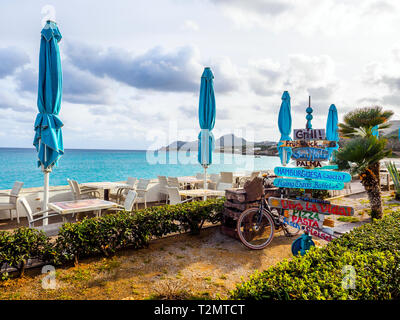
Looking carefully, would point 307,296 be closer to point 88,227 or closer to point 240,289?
point 240,289

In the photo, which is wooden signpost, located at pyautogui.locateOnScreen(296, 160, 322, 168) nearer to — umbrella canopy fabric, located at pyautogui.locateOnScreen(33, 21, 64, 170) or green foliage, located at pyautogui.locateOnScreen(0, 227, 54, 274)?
green foliage, located at pyautogui.locateOnScreen(0, 227, 54, 274)

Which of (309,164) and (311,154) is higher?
(311,154)

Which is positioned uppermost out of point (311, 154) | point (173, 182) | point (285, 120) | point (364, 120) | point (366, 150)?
point (285, 120)

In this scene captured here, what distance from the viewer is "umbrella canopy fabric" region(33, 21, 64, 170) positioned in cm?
497

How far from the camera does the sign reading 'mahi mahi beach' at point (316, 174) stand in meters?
3.80

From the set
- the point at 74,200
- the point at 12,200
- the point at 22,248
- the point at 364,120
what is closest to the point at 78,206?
the point at 74,200

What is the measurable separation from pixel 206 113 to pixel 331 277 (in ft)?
19.5

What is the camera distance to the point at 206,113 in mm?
7551

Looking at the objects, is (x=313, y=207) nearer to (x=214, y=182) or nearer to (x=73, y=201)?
(x=73, y=201)

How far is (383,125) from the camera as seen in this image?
7562 mm

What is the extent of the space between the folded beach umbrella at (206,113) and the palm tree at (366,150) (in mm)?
3196

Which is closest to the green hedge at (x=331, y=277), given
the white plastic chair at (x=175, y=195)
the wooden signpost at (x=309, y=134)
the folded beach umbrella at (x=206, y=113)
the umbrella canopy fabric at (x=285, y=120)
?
the wooden signpost at (x=309, y=134)
